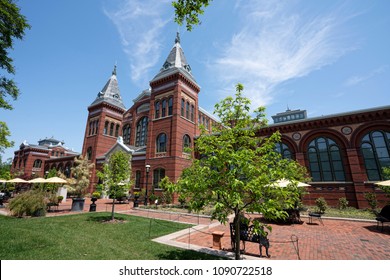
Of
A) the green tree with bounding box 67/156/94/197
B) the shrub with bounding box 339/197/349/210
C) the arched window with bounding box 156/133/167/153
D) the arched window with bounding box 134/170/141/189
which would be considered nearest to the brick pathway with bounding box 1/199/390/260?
the shrub with bounding box 339/197/349/210

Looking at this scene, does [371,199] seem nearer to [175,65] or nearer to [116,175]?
[116,175]

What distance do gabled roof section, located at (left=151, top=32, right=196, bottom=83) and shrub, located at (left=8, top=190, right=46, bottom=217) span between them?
19.8 m

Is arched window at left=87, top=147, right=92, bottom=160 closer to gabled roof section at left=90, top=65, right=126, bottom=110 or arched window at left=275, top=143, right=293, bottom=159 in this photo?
gabled roof section at left=90, top=65, right=126, bottom=110

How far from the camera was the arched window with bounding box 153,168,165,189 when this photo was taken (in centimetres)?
2373

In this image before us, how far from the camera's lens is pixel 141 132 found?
34094 mm

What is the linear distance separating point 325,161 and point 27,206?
1031 inches

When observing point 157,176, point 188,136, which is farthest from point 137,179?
point 188,136

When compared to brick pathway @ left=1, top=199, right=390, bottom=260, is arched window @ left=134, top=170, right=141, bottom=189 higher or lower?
higher

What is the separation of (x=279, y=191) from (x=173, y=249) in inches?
183

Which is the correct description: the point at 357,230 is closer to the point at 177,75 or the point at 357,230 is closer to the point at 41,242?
the point at 41,242

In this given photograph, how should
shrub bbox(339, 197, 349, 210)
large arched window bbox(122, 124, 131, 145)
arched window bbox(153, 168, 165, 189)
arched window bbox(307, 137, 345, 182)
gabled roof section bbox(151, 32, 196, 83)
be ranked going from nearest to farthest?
shrub bbox(339, 197, 349, 210) → arched window bbox(307, 137, 345, 182) → arched window bbox(153, 168, 165, 189) → gabled roof section bbox(151, 32, 196, 83) → large arched window bbox(122, 124, 131, 145)

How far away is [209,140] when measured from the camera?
20.0 feet

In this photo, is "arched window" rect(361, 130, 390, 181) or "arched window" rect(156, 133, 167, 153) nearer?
"arched window" rect(361, 130, 390, 181)
